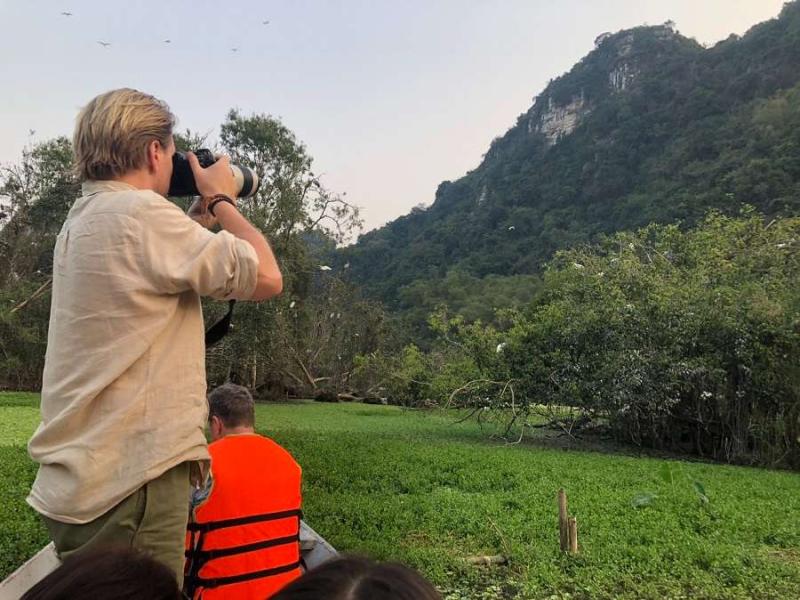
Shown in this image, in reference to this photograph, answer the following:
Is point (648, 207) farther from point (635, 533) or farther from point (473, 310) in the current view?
point (635, 533)

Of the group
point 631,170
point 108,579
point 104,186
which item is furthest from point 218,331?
point 631,170

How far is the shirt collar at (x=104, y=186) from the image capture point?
121 cm

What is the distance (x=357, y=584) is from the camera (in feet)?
2.27

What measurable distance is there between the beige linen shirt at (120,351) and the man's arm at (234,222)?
0.12 ft

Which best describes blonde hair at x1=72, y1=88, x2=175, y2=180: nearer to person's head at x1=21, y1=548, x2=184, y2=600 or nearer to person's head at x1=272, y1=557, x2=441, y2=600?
person's head at x1=21, y1=548, x2=184, y2=600

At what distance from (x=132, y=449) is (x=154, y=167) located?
53cm

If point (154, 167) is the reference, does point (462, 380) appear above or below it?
below

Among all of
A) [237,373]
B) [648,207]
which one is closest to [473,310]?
[648,207]

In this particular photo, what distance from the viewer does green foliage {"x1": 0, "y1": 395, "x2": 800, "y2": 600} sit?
359 cm

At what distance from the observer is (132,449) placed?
44.3 inches

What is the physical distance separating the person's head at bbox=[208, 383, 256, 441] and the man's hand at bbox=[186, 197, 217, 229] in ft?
3.40

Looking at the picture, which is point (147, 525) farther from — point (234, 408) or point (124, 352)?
point (234, 408)

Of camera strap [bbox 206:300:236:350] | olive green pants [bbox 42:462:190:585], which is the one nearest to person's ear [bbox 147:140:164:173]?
camera strap [bbox 206:300:236:350]

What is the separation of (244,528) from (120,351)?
1067 mm
